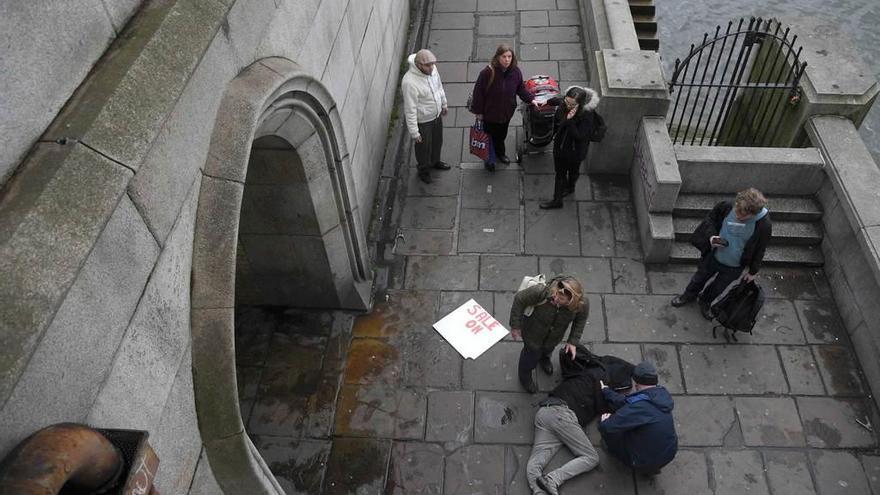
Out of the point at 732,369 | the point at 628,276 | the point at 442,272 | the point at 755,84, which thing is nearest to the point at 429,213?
the point at 442,272

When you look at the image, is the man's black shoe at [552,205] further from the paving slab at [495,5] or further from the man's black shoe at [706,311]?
the paving slab at [495,5]

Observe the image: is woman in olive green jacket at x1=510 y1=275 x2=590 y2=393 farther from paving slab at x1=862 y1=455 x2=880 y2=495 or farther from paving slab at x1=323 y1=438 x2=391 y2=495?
paving slab at x1=862 y1=455 x2=880 y2=495

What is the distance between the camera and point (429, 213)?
7.01 m

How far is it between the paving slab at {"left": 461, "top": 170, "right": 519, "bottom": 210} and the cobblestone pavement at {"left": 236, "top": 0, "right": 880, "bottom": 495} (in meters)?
0.02

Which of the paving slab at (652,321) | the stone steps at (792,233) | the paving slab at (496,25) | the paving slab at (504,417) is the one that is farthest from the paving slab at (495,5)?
the paving slab at (504,417)

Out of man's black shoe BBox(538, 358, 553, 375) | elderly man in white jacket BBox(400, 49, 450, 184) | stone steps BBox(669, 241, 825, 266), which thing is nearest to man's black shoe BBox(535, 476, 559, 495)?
man's black shoe BBox(538, 358, 553, 375)

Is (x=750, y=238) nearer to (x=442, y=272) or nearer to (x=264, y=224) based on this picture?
(x=442, y=272)

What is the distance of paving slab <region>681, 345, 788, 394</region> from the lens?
5.34 m

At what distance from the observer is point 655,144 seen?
627cm

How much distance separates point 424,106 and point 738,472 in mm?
4647

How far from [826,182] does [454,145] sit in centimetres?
420

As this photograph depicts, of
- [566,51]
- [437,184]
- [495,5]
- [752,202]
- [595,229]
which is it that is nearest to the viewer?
[752,202]

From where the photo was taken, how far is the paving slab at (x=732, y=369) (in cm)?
534

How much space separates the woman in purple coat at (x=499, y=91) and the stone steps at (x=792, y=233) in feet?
7.26
